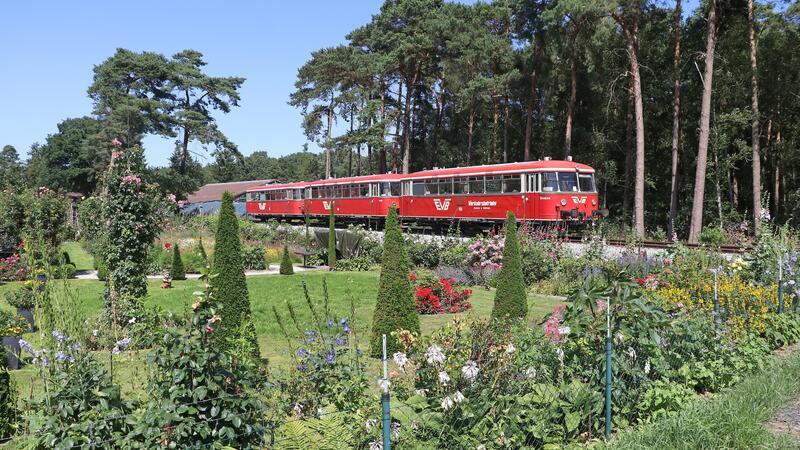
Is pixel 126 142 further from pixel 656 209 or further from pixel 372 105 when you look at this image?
pixel 656 209

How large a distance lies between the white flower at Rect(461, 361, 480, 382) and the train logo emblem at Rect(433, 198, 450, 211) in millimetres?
20661

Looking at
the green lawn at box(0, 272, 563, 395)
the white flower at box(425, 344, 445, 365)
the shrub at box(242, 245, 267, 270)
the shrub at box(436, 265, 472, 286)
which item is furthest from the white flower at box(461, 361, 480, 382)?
the shrub at box(242, 245, 267, 270)

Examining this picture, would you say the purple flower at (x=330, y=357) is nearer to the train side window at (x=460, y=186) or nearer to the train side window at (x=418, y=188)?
the train side window at (x=460, y=186)

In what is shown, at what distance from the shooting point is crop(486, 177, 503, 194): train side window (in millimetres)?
22062

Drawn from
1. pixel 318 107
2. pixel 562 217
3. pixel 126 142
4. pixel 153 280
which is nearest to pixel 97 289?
pixel 153 280

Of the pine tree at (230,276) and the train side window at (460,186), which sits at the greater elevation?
the train side window at (460,186)

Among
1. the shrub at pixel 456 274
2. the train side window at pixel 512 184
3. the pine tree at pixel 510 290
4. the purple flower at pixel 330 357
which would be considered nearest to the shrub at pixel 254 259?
the shrub at pixel 456 274

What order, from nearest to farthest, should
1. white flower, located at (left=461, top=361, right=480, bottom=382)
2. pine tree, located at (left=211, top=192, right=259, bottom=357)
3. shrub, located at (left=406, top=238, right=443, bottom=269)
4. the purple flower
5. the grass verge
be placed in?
white flower, located at (left=461, top=361, right=480, bottom=382) → the grass verge → the purple flower → pine tree, located at (left=211, top=192, right=259, bottom=357) → shrub, located at (left=406, top=238, right=443, bottom=269)

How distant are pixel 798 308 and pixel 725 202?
92.3 ft

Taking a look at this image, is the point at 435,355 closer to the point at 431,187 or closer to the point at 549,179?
the point at 549,179

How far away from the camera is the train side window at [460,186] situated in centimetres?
2389

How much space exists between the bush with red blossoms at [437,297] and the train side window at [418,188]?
14375mm

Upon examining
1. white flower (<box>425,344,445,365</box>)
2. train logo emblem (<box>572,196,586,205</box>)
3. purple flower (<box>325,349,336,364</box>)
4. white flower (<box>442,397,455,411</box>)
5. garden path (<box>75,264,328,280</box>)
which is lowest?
garden path (<box>75,264,328,280</box>)

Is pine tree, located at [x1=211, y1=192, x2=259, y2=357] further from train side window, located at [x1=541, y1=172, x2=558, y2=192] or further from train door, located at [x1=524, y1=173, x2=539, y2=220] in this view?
train side window, located at [x1=541, y1=172, x2=558, y2=192]
